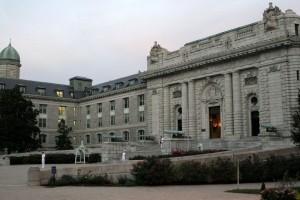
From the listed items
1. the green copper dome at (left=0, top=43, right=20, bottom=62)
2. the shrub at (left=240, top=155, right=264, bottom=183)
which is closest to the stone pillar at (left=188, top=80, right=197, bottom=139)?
the shrub at (left=240, top=155, right=264, bottom=183)

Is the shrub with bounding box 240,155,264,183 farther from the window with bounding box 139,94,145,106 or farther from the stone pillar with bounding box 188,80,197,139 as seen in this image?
the window with bounding box 139,94,145,106

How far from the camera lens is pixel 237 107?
2013 inches

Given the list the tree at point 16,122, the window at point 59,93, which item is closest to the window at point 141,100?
the tree at point 16,122

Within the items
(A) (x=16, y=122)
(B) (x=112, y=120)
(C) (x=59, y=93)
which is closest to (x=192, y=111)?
(B) (x=112, y=120)

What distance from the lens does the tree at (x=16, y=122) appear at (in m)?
64.1

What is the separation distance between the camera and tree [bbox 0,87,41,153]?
6406 centimetres

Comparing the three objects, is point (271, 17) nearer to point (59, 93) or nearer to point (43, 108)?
point (43, 108)

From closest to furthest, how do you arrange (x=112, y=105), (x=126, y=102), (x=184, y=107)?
(x=184, y=107)
(x=126, y=102)
(x=112, y=105)

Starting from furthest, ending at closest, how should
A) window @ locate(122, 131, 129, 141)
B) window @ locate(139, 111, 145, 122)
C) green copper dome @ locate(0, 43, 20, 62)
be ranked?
green copper dome @ locate(0, 43, 20, 62), window @ locate(122, 131, 129, 141), window @ locate(139, 111, 145, 122)

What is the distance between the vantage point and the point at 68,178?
84.9ft

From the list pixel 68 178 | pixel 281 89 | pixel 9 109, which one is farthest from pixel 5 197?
pixel 9 109

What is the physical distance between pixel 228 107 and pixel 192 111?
6.41 m

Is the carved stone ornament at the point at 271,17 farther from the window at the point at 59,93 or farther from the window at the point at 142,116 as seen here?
the window at the point at 59,93

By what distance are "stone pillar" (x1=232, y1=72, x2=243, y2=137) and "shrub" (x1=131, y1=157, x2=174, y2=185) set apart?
27721mm
